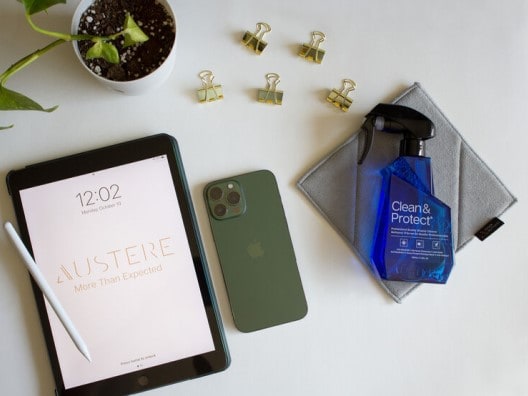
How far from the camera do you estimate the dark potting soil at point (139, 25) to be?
1.66 ft

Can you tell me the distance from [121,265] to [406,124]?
1.20 ft

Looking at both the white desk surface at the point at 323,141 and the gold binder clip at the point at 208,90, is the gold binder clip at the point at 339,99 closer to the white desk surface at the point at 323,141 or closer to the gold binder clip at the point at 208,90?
the white desk surface at the point at 323,141

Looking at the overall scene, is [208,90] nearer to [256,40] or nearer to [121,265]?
[256,40]

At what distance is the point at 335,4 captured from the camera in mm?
594

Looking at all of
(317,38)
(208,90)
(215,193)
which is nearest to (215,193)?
(215,193)

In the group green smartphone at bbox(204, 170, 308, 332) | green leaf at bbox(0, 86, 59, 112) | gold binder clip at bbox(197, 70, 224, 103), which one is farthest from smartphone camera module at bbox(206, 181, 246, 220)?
green leaf at bbox(0, 86, 59, 112)

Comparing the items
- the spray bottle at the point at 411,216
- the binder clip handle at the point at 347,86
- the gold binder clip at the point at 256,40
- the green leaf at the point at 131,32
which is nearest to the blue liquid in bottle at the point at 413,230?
the spray bottle at the point at 411,216

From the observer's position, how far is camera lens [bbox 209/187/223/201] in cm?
57

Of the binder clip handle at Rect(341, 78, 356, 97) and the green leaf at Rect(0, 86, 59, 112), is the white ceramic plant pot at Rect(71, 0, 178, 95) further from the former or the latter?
the binder clip handle at Rect(341, 78, 356, 97)

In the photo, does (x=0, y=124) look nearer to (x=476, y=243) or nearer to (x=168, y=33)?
(x=168, y=33)

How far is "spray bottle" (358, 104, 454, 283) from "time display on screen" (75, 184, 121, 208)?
31 cm

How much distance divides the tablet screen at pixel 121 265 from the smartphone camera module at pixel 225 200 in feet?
0.14

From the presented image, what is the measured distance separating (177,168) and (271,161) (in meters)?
0.11

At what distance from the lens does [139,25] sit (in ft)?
1.68
